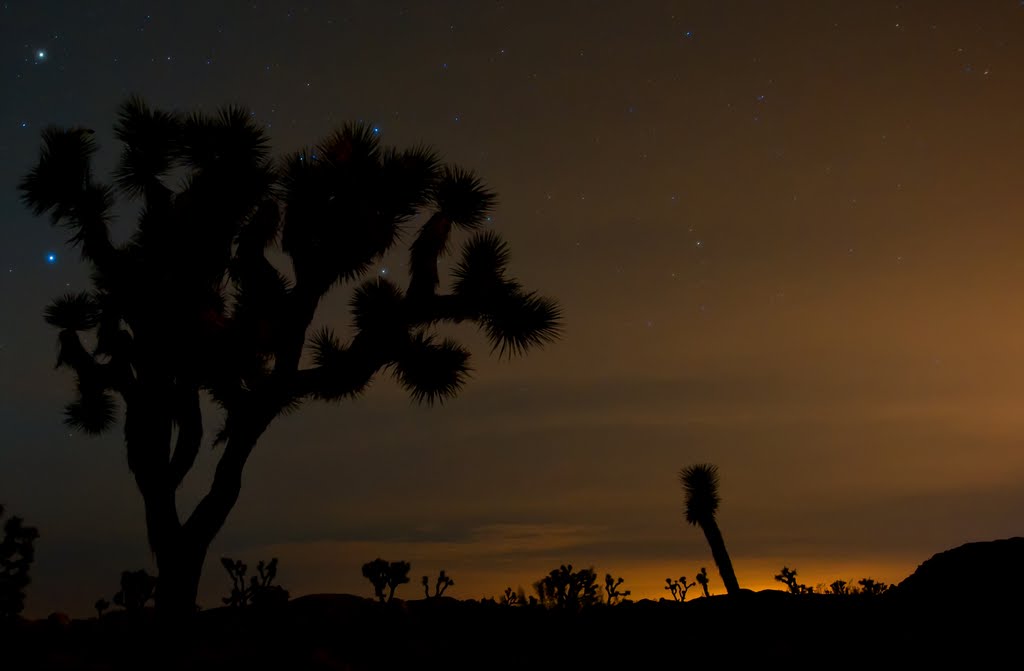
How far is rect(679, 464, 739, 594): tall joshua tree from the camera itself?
51.1ft

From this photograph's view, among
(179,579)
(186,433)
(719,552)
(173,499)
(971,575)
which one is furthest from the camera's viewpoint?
(719,552)

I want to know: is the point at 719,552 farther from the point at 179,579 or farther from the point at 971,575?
the point at 179,579

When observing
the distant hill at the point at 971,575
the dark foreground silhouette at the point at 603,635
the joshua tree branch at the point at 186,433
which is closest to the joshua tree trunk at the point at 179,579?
the dark foreground silhouette at the point at 603,635

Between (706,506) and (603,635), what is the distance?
367 inches

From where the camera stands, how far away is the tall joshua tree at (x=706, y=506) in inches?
614

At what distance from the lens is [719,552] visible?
1562cm

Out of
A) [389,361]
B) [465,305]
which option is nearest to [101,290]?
[389,361]

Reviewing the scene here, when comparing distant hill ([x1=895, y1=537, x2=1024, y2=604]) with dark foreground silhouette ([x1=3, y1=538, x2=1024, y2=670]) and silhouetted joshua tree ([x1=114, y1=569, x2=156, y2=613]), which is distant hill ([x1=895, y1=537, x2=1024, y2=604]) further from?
silhouetted joshua tree ([x1=114, y1=569, x2=156, y2=613])

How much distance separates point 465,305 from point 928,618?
5.88m

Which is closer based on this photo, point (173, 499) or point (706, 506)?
point (173, 499)

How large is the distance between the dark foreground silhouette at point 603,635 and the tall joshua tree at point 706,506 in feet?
22.8

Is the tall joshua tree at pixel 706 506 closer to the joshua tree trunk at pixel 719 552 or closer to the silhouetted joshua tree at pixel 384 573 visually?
the joshua tree trunk at pixel 719 552

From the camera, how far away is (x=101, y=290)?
10664mm

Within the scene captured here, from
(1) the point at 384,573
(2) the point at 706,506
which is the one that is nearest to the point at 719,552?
(2) the point at 706,506
